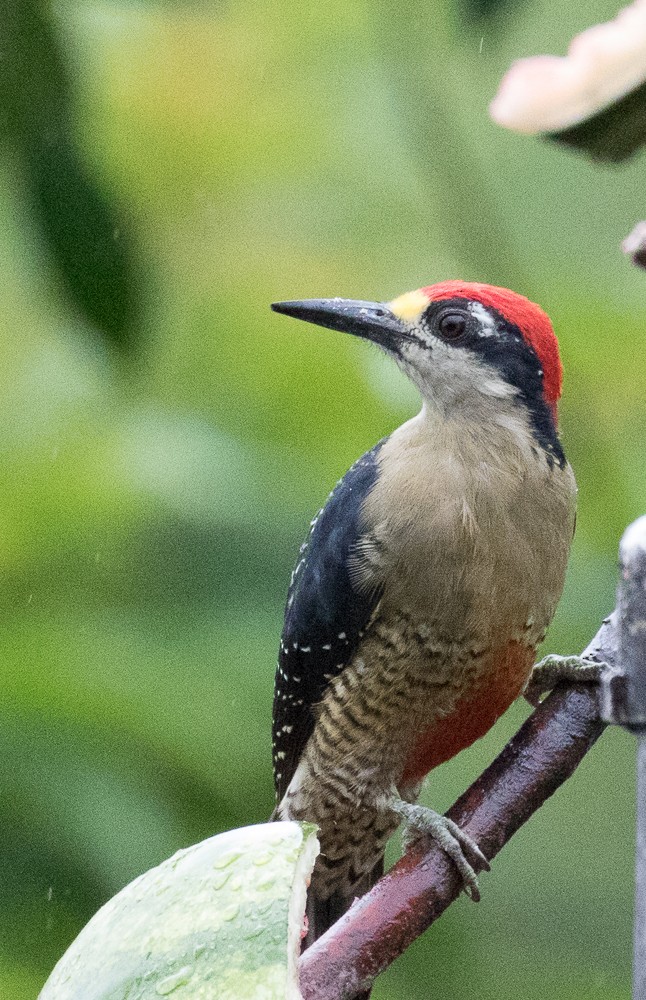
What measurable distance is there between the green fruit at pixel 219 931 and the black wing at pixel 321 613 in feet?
3.10

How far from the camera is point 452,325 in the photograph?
62.9 inches

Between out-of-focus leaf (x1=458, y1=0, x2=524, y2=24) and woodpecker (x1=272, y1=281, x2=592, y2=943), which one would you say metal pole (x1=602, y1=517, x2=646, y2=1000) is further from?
woodpecker (x1=272, y1=281, x2=592, y2=943)

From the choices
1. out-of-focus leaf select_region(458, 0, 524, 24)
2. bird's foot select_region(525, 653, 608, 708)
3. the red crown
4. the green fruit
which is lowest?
the green fruit

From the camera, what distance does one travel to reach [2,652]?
1.81 meters

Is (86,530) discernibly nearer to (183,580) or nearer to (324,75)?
(183,580)

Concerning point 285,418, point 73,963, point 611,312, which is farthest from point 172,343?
point 73,963

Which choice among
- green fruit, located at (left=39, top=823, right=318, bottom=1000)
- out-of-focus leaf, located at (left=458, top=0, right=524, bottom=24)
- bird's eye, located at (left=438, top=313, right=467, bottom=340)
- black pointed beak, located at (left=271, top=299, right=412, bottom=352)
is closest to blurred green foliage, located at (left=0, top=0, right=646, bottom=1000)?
black pointed beak, located at (left=271, top=299, right=412, bottom=352)

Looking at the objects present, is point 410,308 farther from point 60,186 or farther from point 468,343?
point 60,186

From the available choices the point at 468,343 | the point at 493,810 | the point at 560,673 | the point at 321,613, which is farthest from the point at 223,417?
the point at 493,810

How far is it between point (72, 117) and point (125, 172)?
849mm

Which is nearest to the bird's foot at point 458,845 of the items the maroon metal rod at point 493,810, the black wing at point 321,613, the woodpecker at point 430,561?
the maroon metal rod at point 493,810

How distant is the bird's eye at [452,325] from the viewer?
1590 mm

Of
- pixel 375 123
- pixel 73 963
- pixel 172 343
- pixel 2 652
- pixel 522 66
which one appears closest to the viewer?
pixel 522 66

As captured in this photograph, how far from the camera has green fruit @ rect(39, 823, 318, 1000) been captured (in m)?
0.66
